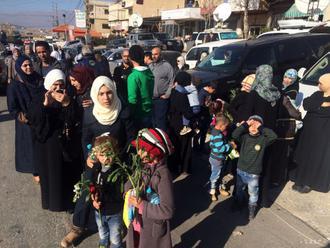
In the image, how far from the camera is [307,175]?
14.9ft

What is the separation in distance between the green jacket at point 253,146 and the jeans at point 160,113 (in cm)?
151

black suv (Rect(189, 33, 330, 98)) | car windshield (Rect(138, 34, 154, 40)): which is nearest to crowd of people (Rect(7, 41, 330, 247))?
black suv (Rect(189, 33, 330, 98))

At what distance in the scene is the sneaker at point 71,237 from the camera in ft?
11.6

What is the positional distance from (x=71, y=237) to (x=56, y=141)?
1.04 metres

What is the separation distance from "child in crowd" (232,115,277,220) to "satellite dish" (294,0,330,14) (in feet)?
59.0

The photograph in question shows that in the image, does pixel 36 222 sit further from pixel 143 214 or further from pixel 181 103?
pixel 181 103

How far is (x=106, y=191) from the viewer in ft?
9.59

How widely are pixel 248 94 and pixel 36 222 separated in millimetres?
3039

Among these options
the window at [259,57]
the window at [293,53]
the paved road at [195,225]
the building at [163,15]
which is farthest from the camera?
the building at [163,15]

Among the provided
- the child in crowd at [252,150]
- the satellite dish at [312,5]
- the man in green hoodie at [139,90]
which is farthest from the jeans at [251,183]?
the satellite dish at [312,5]

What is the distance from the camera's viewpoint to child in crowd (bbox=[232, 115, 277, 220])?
12.2 ft

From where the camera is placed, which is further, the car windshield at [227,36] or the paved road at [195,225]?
the car windshield at [227,36]

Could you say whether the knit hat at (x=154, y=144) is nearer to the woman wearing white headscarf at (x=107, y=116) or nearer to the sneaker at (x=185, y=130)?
→ the woman wearing white headscarf at (x=107, y=116)

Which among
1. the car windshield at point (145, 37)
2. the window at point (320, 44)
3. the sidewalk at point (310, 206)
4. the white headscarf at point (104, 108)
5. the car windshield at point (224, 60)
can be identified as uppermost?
the car windshield at point (145, 37)
